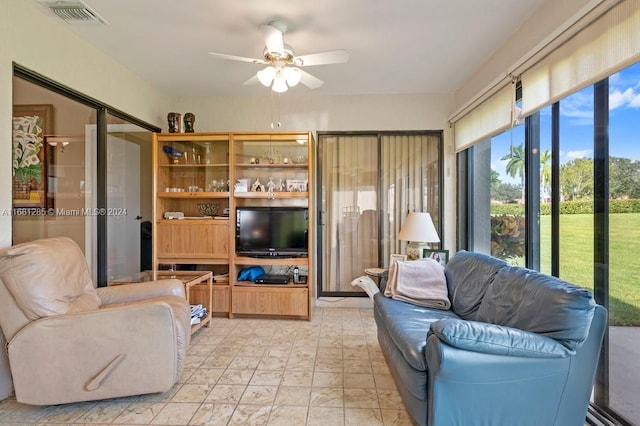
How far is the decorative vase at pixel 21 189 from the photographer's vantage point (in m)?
2.10

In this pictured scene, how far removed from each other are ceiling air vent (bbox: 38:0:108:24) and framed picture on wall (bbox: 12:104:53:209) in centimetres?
68

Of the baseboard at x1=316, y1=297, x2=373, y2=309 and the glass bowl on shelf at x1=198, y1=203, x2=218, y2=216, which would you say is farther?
the baseboard at x1=316, y1=297, x2=373, y2=309

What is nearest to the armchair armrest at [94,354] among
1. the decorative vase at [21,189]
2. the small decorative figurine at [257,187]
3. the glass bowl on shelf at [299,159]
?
the decorative vase at [21,189]

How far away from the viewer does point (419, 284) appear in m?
2.55

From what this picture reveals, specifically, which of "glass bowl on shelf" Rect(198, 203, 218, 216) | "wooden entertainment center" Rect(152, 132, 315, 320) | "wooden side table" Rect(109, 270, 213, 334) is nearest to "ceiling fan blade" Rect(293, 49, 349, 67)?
"wooden entertainment center" Rect(152, 132, 315, 320)

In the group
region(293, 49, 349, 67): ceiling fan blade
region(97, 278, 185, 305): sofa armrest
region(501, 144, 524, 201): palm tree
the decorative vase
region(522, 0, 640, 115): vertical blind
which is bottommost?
region(97, 278, 185, 305): sofa armrest

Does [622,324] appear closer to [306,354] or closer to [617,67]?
[617,67]

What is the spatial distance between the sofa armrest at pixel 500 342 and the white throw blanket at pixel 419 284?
0.98 m

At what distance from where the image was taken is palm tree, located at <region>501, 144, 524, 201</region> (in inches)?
97.0

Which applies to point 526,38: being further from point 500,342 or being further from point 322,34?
point 500,342

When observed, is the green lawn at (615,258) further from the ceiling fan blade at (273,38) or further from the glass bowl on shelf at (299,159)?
the glass bowl on shelf at (299,159)

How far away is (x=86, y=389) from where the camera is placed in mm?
1777

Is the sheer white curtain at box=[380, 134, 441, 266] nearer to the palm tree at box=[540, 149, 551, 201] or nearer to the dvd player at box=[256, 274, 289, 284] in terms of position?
the dvd player at box=[256, 274, 289, 284]

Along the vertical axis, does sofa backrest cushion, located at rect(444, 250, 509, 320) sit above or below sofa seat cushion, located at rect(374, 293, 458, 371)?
above
